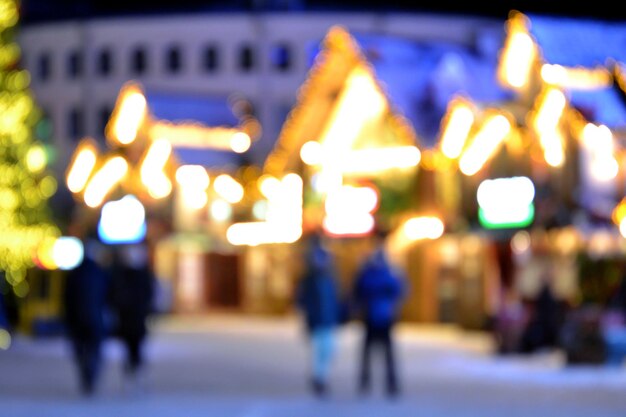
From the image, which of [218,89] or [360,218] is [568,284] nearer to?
[360,218]

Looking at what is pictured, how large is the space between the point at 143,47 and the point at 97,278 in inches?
1888

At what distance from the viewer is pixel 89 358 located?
19.2 meters

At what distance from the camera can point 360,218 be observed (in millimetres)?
40750

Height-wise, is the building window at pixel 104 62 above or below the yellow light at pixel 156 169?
above

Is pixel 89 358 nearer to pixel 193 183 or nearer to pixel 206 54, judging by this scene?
pixel 193 183

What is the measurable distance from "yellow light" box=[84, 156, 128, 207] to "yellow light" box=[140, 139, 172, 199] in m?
0.71

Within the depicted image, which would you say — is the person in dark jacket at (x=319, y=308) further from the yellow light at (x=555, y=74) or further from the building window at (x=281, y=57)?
the building window at (x=281, y=57)

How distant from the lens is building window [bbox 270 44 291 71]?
64625 mm

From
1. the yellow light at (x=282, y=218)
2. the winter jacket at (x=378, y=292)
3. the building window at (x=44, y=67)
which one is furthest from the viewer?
the building window at (x=44, y=67)

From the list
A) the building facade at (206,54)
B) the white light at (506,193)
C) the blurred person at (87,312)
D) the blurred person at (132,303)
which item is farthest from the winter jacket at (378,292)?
the building facade at (206,54)

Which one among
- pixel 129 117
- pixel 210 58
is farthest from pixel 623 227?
pixel 210 58

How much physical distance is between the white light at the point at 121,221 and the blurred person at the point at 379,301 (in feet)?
70.7

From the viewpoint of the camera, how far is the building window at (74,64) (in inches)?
2643

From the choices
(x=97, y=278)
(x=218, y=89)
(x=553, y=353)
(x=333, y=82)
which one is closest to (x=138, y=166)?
(x=333, y=82)
